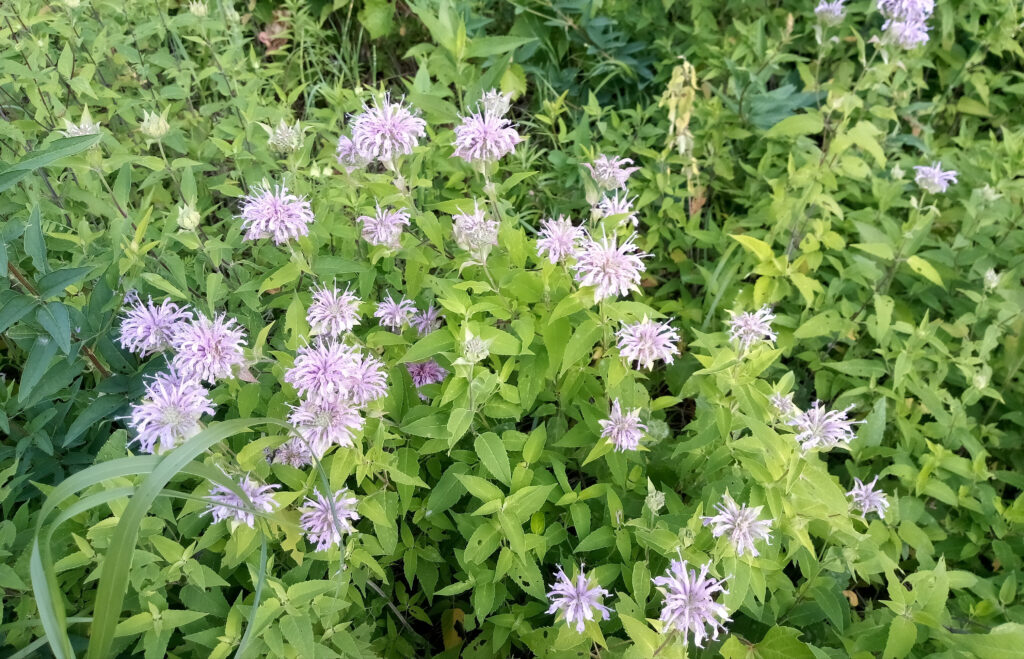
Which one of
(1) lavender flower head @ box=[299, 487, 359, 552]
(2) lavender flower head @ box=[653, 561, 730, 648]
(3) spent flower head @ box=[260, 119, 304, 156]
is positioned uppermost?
(3) spent flower head @ box=[260, 119, 304, 156]

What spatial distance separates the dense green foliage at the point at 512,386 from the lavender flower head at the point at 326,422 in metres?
0.09

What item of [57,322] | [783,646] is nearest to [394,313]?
[57,322]

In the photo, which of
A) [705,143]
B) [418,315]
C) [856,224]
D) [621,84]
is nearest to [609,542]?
[418,315]

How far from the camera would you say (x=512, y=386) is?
145 cm

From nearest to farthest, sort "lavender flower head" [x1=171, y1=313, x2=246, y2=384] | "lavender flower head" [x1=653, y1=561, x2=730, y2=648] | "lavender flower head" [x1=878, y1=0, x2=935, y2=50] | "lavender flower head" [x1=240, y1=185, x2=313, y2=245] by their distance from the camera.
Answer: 1. "lavender flower head" [x1=653, y1=561, x2=730, y2=648]
2. "lavender flower head" [x1=171, y1=313, x2=246, y2=384]
3. "lavender flower head" [x1=240, y1=185, x2=313, y2=245]
4. "lavender flower head" [x1=878, y1=0, x2=935, y2=50]

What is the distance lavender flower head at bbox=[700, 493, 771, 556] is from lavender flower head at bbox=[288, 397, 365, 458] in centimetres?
71

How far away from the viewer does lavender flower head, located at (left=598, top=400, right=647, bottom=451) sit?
1.43m

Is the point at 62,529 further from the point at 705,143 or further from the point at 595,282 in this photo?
the point at 705,143

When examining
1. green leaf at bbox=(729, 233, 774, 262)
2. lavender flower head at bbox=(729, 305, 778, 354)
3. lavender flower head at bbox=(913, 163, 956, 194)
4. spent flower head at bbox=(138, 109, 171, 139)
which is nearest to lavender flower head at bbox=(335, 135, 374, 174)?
spent flower head at bbox=(138, 109, 171, 139)

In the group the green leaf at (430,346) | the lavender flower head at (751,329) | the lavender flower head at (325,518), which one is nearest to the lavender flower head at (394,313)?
the green leaf at (430,346)

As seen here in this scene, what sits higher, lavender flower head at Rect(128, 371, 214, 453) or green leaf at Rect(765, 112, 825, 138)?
green leaf at Rect(765, 112, 825, 138)

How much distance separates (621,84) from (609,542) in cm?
252

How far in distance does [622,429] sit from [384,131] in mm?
903

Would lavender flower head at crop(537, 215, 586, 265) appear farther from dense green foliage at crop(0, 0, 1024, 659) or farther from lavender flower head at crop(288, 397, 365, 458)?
lavender flower head at crop(288, 397, 365, 458)
